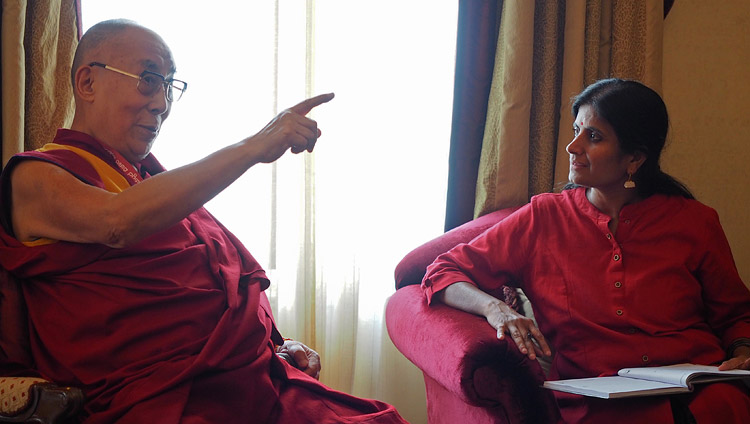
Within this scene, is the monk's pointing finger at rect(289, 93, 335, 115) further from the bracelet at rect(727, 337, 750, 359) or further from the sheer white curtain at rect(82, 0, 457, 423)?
the bracelet at rect(727, 337, 750, 359)

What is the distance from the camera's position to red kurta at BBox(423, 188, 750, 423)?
1.76 metres

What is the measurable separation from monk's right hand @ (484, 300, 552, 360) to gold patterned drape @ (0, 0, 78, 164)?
1567mm

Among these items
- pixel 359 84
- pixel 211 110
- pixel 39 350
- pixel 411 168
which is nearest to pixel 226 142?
pixel 211 110

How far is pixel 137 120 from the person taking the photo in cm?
157

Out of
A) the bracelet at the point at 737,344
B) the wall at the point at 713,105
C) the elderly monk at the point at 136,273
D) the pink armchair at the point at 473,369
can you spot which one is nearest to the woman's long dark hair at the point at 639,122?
the bracelet at the point at 737,344

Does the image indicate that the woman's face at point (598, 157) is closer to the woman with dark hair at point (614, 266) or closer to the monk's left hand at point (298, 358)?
the woman with dark hair at point (614, 266)

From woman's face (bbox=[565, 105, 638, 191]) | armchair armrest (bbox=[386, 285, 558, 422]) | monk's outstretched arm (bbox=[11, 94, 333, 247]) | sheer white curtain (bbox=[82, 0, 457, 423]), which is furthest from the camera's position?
sheer white curtain (bbox=[82, 0, 457, 423])

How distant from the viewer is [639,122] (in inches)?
74.9

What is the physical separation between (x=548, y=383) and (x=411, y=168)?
1.39 meters

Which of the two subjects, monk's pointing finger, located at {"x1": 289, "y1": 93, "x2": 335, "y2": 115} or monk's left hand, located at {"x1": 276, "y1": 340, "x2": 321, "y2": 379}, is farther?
monk's left hand, located at {"x1": 276, "y1": 340, "x2": 321, "y2": 379}

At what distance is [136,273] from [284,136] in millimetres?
432

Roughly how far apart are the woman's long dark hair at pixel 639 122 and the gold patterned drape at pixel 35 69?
5.71 feet

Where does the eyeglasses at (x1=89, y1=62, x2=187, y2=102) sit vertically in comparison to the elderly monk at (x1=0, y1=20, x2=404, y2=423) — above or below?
above

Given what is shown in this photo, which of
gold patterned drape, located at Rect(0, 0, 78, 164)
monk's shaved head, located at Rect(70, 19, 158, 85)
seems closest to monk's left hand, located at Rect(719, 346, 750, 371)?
monk's shaved head, located at Rect(70, 19, 158, 85)
